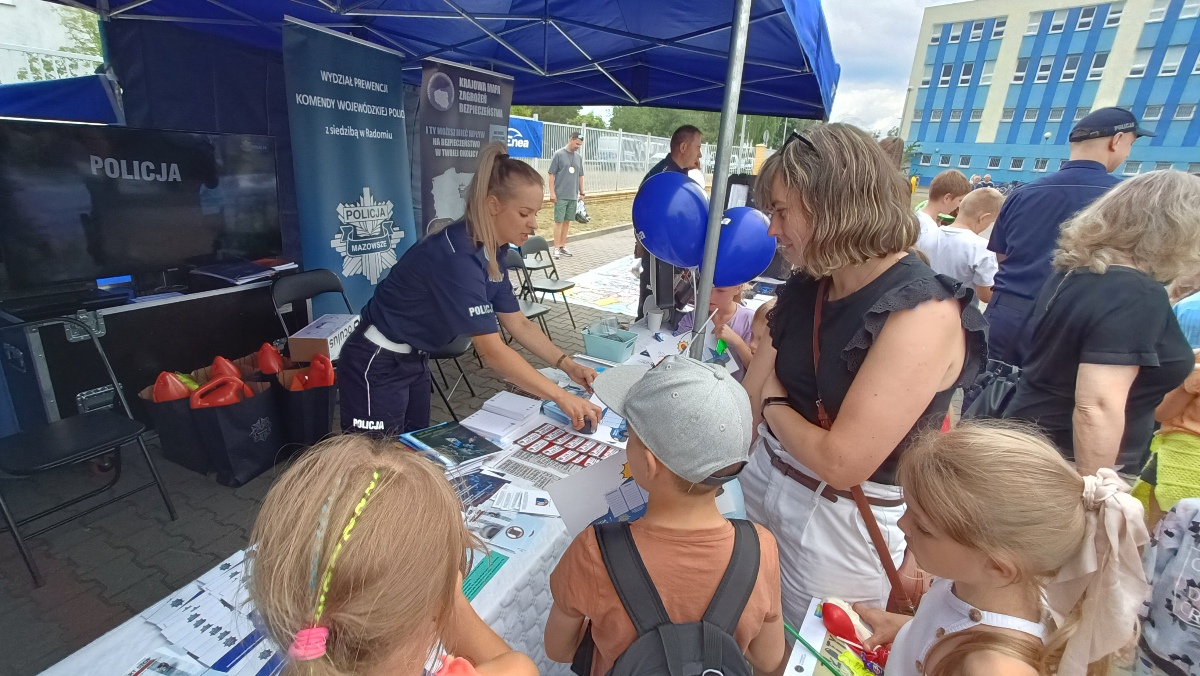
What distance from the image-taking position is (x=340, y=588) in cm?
64

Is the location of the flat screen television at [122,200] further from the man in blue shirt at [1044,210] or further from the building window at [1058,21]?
the building window at [1058,21]

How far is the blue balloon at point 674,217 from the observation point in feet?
7.22

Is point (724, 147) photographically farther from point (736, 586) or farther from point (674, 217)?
point (736, 586)

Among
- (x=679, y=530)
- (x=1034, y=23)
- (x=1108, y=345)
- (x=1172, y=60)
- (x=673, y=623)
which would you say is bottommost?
(x=673, y=623)

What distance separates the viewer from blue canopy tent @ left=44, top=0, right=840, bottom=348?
281cm

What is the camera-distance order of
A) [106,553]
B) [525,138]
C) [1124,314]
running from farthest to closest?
→ [525,138] → [106,553] → [1124,314]

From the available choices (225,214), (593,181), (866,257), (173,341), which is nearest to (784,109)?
(866,257)

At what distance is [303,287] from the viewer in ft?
11.7

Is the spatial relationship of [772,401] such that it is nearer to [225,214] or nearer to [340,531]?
[340,531]

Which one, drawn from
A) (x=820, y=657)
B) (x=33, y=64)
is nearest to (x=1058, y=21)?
(x=820, y=657)

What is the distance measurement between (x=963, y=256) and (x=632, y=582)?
3569 millimetres

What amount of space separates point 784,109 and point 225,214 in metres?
4.85

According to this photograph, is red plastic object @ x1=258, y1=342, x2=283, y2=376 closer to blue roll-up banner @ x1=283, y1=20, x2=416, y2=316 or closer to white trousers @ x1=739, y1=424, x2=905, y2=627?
blue roll-up banner @ x1=283, y1=20, x2=416, y2=316

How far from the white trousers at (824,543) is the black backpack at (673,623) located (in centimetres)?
40
